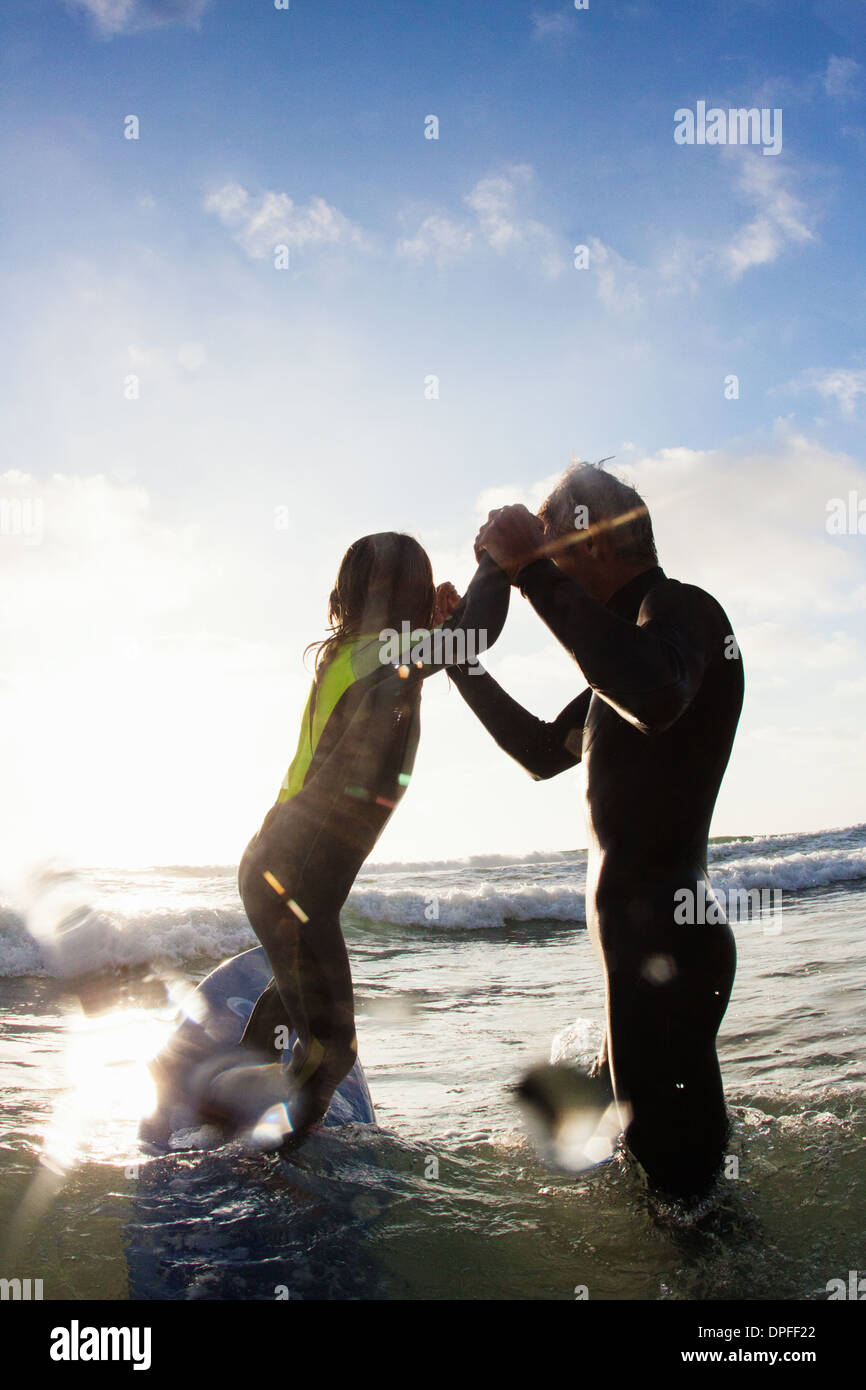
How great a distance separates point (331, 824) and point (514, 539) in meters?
1.15

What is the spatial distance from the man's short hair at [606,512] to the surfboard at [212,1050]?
92.6 inches

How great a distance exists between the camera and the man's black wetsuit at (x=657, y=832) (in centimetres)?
229

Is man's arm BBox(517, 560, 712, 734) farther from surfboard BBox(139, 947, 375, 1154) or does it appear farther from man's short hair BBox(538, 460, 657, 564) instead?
surfboard BBox(139, 947, 375, 1154)

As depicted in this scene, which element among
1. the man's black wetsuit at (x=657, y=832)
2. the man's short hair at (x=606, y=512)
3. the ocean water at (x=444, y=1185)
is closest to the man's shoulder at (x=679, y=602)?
the man's black wetsuit at (x=657, y=832)

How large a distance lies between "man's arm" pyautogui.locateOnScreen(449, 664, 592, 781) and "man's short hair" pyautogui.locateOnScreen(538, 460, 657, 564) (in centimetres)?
71

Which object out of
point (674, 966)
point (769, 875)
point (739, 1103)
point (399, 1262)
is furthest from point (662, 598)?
point (769, 875)

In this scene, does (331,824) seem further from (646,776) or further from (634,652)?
(634,652)

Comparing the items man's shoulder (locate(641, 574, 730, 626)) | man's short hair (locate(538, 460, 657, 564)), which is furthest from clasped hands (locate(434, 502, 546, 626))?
man's shoulder (locate(641, 574, 730, 626))

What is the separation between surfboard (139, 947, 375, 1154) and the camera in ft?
11.4

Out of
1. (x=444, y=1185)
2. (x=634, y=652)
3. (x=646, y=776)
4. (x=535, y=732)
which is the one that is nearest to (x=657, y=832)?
(x=646, y=776)

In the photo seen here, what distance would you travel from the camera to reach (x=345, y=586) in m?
3.20

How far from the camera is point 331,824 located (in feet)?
9.57

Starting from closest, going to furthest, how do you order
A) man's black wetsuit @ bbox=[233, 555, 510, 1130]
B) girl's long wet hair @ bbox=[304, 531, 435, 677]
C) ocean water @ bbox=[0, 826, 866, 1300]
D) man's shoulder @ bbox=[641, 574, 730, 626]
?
1. ocean water @ bbox=[0, 826, 866, 1300]
2. man's shoulder @ bbox=[641, 574, 730, 626]
3. man's black wetsuit @ bbox=[233, 555, 510, 1130]
4. girl's long wet hair @ bbox=[304, 531, 435, 677]
